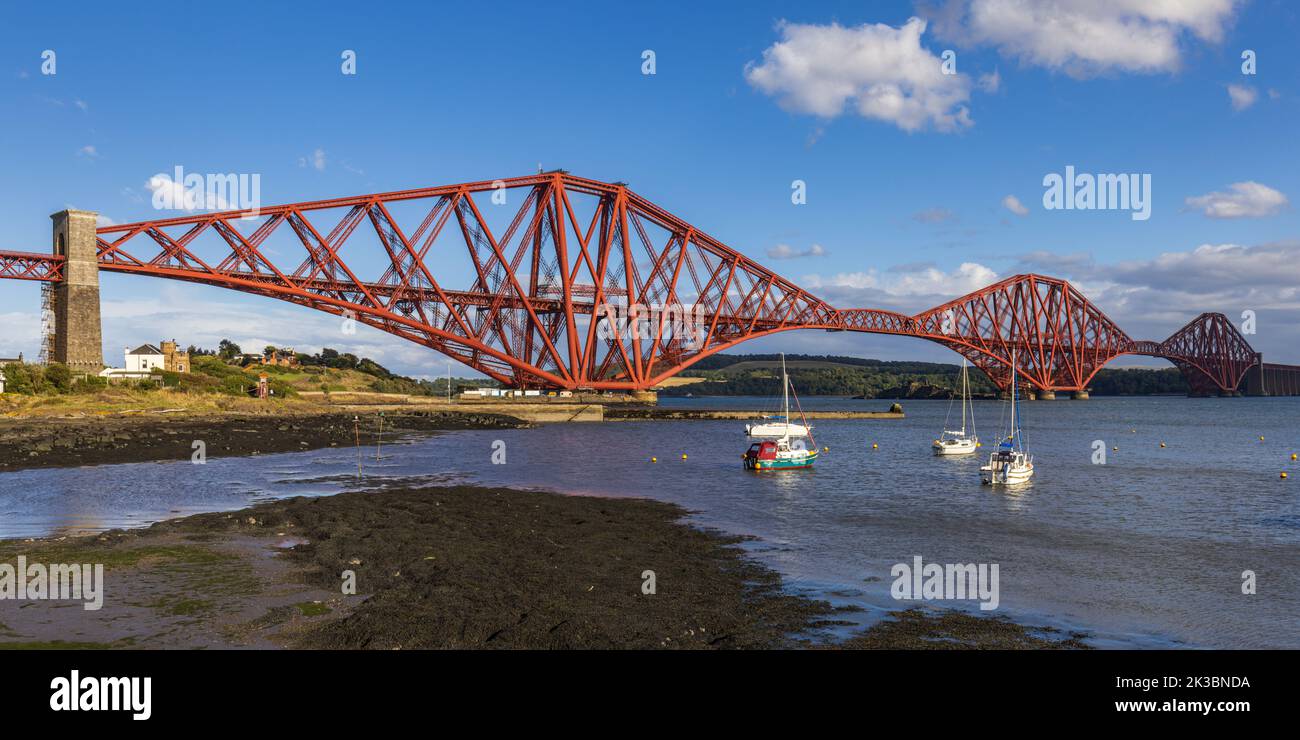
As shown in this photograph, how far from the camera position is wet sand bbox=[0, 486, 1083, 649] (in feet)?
40.0

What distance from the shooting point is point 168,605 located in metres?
13.7

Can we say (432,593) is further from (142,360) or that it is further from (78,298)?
(142,360)

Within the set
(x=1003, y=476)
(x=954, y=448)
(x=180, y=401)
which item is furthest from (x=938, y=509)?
(x=180, y=401)

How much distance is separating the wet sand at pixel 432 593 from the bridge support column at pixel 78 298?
4700 centimetres

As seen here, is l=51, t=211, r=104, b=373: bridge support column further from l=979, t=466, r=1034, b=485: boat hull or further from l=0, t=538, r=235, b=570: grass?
l=979, t=466, r=1034, b=485: boat hull

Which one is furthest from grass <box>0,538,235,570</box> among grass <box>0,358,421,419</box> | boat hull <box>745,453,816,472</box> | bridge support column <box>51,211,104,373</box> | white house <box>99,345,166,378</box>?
white house <box>99,345,166,378</box>

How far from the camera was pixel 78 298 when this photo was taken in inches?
2339

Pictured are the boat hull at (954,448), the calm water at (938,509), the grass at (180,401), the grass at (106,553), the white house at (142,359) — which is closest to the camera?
the calm water at (938,509)

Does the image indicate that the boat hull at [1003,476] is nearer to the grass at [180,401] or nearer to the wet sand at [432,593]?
the wet sand at [432,593]

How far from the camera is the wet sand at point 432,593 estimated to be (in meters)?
12.2

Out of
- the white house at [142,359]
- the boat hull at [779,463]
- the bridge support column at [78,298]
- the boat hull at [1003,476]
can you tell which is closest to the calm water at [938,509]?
the boat hull at [1003,476]

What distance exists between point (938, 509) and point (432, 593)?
848 inches
